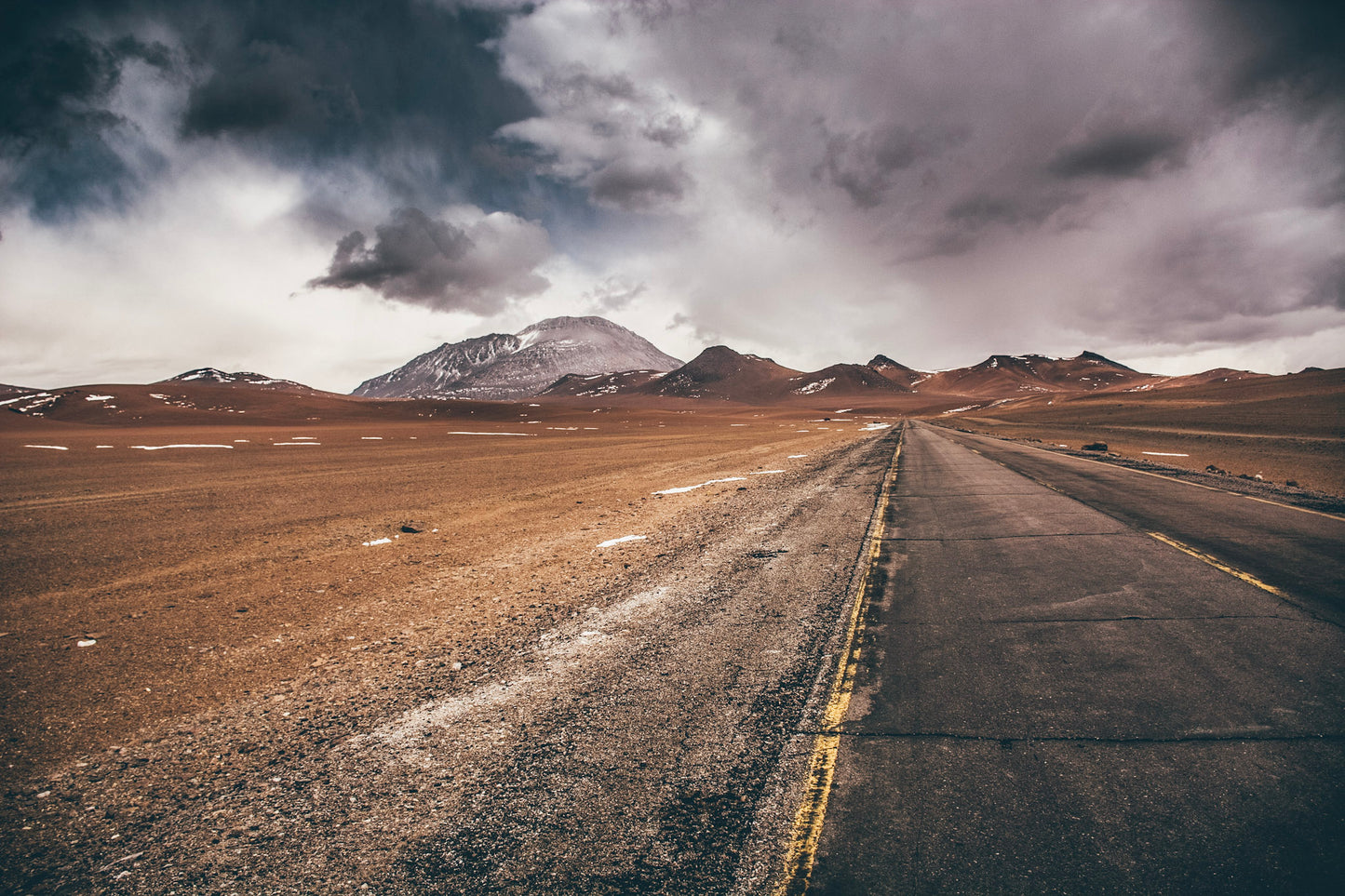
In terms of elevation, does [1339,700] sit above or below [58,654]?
above

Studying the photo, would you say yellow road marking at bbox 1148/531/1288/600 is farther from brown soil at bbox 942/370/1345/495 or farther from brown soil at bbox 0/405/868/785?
brown soil at bbox 942/370/1345/495

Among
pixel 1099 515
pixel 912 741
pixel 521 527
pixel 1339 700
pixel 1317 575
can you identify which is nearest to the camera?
pixel 912 741

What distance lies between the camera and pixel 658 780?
3795 mm

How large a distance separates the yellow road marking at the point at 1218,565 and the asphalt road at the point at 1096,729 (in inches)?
3.1

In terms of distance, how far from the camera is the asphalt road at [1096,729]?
9.79ft

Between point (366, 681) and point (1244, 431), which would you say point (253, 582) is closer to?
point (366, 681)

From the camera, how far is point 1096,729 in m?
4.16

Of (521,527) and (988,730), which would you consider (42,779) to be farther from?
(521,527)

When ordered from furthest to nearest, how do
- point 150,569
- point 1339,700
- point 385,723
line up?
point 150,569
point 385,723
point 1339,700

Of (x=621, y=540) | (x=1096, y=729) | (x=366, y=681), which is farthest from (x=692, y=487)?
(x=1096, y=729)

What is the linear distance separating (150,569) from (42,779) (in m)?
8.06

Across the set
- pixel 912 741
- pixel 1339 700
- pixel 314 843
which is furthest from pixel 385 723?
pixel 1339 700

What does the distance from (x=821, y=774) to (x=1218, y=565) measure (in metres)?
8.31

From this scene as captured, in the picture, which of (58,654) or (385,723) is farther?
(58,654)
